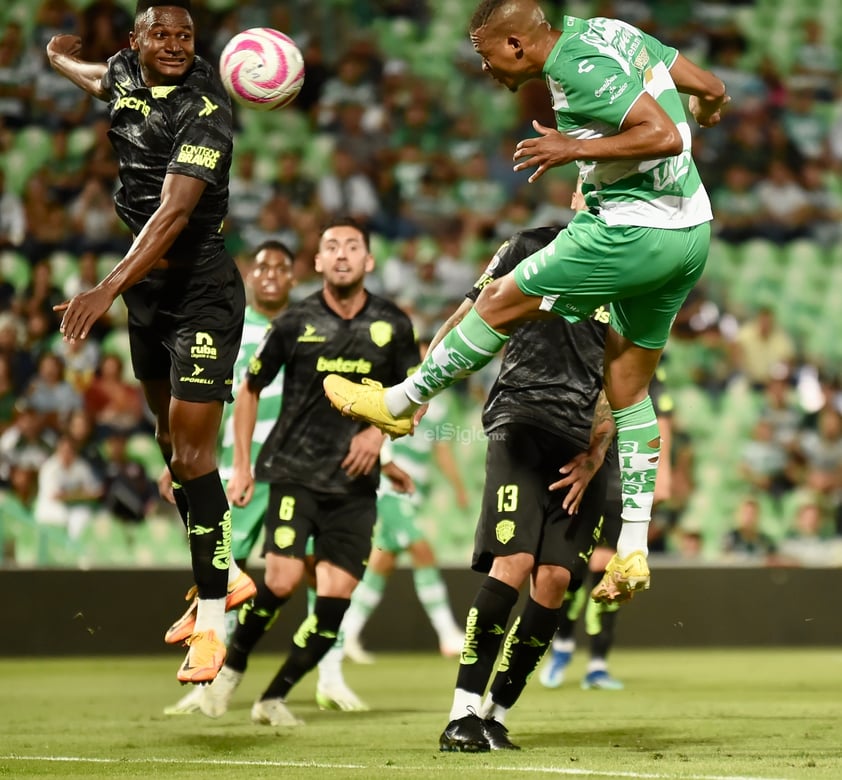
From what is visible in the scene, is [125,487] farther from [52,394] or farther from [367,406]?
[367,406]

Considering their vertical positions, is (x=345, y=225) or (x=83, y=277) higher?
(x=345, y=225)

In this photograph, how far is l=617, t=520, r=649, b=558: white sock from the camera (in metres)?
5.85

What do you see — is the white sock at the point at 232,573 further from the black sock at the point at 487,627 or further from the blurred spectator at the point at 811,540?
the blurred spectator at the point at 811,540

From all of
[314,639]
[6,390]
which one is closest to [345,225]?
[314,639]

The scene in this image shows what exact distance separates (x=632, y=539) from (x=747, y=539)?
320 inches

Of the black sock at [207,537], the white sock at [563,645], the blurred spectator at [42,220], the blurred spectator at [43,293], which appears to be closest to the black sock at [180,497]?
the black sock at [207,537]

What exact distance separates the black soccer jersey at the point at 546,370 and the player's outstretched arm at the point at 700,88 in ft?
2.82

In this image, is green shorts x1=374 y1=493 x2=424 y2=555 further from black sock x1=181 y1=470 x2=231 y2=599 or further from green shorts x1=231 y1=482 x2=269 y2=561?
black sock x1=181 y1=470 x2=231 y2=599

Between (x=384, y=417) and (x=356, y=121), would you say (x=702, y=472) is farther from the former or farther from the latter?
(x=384, y=417)

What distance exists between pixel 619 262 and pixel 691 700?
4.04 m

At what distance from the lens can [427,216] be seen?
15625mm

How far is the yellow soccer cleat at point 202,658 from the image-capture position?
5831 millimetres

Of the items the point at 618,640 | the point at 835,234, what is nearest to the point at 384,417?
the point at 618,640

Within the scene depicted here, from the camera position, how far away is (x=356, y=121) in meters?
16.0
